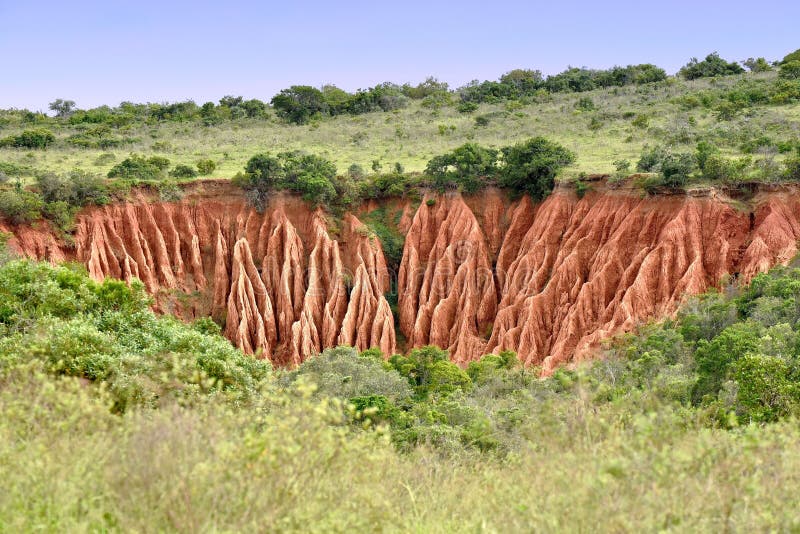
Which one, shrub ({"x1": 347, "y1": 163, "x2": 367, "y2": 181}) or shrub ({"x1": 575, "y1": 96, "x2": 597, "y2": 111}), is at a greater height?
shrub ({"x1": 575, "y1": 96, "x2": 597, "y2": 111})

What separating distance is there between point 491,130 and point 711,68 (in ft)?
74.2

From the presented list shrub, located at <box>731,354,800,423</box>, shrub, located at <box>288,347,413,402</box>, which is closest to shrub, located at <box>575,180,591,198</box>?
shrub, located at <box>288,347,413,402</box>

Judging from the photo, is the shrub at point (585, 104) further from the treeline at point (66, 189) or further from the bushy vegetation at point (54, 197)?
the bushy vegetation at point (54, 197)

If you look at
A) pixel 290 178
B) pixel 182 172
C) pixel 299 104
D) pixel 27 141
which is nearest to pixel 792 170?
pixel 290 178

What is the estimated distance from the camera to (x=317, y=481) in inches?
242

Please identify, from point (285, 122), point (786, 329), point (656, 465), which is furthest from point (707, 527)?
point (285, 122)

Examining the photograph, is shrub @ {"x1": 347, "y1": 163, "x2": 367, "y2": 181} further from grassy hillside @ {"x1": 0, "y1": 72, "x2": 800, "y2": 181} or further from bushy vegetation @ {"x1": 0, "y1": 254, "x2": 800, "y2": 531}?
bushy vegetation @ {"x1": 0, "y1": 254, "x2": 800, "y2": 531}

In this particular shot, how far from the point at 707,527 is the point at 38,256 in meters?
27.5

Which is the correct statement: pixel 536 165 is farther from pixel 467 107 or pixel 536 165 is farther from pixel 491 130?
pixel 467 107

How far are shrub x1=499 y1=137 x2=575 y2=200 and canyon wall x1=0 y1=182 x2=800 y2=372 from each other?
30.1 inches

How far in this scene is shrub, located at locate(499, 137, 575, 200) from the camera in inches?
1115

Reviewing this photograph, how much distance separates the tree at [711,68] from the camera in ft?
167

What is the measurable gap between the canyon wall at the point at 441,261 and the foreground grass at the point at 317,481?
16.0 metres

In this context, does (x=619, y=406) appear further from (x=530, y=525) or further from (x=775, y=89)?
(x=775, y=89)
